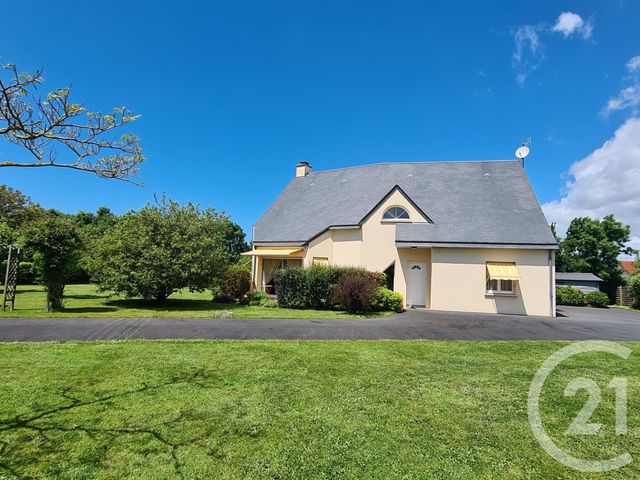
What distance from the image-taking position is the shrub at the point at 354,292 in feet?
63.9

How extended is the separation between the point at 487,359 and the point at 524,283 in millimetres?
14464

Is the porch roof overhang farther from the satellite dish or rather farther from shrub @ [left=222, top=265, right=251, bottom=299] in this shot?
shrub @ [left=222, top=265, right=251, bottom=299]

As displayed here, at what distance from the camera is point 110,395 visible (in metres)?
6.87

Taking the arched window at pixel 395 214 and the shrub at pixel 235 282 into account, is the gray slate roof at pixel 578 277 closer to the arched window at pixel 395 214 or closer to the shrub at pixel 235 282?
the arched window at pixel 395 214

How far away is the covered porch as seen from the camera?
29.3m

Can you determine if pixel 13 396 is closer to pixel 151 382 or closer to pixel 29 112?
pixel 151 382

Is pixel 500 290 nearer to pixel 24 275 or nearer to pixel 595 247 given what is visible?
pixel 595 247

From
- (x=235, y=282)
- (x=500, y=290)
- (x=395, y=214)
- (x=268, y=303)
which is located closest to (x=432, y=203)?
(x=395, y=214)

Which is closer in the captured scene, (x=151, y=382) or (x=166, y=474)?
(x=166, y=474)

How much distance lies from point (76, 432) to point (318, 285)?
646 inches

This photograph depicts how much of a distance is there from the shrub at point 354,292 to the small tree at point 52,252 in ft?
46.6

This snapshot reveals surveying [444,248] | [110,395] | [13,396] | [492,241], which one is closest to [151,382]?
[110,395]

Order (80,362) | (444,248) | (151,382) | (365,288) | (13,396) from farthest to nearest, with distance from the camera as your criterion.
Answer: (444,248)
(365,288)
(80,362)
(151,382)
(13,396)

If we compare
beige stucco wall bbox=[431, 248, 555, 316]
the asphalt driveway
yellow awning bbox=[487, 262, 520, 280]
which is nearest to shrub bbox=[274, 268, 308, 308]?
the asphalt driveway
